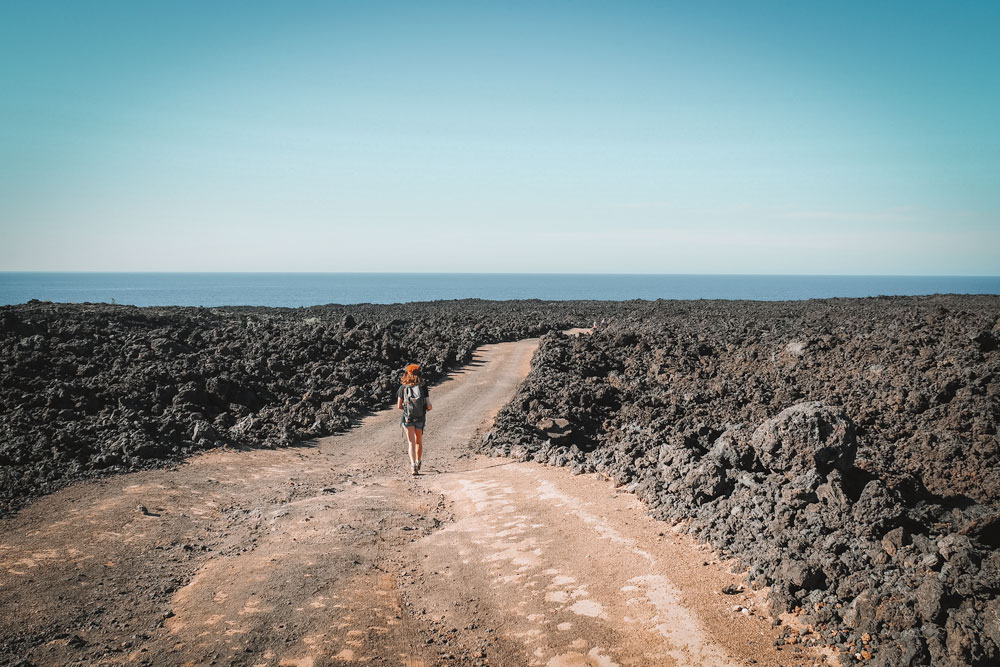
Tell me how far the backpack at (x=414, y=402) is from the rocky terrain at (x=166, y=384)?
5194 mm

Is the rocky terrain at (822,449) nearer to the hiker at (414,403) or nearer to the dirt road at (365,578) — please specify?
the dirt road at (365,578)

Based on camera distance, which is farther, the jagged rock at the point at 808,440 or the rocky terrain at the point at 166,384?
the rocky terrain at the point at 166,384

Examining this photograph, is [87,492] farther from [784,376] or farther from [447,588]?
[784,376]

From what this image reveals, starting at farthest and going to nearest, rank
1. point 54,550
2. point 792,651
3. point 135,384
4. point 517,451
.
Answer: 1. point 135,384
2. point 517,451
3. point 54,550
4. point 792,651

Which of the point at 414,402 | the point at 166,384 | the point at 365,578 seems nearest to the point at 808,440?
the point at 365,578

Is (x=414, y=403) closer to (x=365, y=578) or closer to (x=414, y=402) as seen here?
(x=414, y=402)

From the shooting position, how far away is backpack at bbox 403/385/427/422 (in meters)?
13.4

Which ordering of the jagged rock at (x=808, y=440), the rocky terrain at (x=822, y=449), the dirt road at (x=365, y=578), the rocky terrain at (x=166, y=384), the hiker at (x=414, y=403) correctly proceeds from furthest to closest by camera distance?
the rocky terrain at (x=166, y=384) → the hiker at (x=414, y=403) → the jagged rock at (x=808, y=440) → the dirt road at (x=365, y=578) → the rocky terrain at (x=822, y=449)

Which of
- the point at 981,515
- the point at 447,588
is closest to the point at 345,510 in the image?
the point at 447,588

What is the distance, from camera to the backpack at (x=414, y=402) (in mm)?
13352

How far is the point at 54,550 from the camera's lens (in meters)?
9.39

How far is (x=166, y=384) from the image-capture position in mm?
19062

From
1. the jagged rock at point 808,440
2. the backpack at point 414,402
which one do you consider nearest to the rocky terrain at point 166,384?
the backpack at point 414,402

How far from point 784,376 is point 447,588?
1941 centimetres
